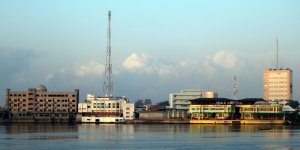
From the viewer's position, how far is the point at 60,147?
64.9m

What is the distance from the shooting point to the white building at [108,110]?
6585 inches

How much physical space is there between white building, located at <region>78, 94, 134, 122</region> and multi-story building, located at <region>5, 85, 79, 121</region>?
1014cm

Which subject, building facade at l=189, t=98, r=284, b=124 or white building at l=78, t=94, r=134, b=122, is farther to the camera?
white building at l=78, t=94, r=134, b=122

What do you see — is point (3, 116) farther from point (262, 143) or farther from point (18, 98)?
point (262, 143)

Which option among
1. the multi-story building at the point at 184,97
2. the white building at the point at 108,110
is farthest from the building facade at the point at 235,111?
the multi-story building at the point at 184,97

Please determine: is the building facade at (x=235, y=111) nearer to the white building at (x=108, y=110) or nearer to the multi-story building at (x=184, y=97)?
the white building at (x=108, y=110)

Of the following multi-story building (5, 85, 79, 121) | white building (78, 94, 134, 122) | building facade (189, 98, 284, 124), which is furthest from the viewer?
multi-story building (5, 85, 79, 121)

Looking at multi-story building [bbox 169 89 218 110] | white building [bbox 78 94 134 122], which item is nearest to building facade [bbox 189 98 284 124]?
white building [bbox 78 94 134 122]

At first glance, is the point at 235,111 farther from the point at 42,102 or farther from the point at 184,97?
the point at 42,102

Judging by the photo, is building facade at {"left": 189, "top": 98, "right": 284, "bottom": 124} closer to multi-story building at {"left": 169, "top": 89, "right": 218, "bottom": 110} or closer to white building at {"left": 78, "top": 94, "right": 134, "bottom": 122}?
white building at {"left": 78, "top": 94, "right": 134, "bottom": 122}

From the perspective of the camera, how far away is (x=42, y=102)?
179 m

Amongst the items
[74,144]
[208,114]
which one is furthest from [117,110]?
[74,144]

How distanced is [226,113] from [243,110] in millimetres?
4462

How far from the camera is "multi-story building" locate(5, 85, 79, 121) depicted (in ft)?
585
